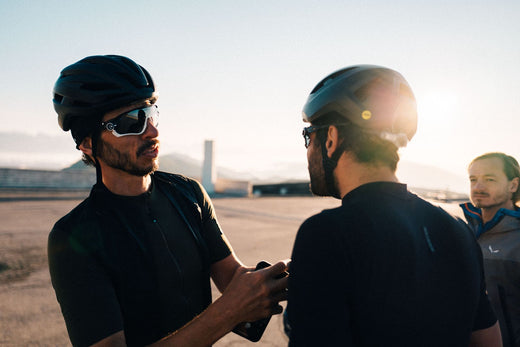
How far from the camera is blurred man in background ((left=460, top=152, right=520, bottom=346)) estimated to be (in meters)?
2.83

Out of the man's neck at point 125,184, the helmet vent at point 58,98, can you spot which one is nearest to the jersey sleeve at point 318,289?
the man's neck at point 125,184

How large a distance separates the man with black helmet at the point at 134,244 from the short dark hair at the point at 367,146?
0.70 metres

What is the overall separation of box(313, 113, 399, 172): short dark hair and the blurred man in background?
2.06 m

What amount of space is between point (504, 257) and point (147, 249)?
291 cm

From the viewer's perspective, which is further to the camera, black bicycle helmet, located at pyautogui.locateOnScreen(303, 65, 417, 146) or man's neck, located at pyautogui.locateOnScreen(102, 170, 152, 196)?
man's neck, located at pyautogui.locateOnScreen(102, 170, 152, 196)

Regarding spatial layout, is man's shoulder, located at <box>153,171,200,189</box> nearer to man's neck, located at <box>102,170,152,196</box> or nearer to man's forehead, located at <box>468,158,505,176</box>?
man's neck, located at <box>102,170,152,196</box>

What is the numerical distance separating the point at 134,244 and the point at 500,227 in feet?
10.5

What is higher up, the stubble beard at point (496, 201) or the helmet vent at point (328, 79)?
the helmet vent at point (328, 79)

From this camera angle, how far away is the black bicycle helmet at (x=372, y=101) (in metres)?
1.70

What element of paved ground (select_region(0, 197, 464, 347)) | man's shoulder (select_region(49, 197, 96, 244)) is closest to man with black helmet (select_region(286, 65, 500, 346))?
man's shoulder (select_region(49, 197, 96, 244))

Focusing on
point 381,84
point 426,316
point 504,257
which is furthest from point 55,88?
point 504,257

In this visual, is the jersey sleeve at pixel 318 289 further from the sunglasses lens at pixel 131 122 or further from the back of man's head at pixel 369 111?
the sunglasses lens at pixel 131 122

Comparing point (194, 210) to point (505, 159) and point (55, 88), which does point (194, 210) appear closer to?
point (55, 88)

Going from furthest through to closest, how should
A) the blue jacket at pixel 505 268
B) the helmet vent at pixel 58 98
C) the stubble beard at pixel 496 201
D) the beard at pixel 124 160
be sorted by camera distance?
1. the stubble beard at pixel 496 201
2. the blue jacket at pixel 505 268
3. the helmet vent at pixel 58 98
4. the beard at pixel 124 160
